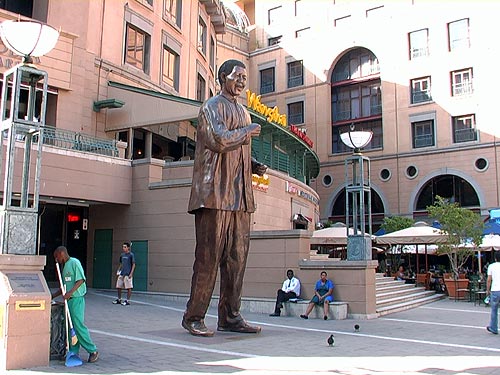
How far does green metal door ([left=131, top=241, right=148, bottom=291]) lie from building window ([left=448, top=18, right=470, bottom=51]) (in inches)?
1228

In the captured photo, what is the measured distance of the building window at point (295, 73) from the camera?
49312 mm

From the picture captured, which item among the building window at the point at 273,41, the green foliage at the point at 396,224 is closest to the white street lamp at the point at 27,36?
the green foliage at the point at 396,224

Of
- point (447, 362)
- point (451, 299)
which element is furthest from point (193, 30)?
point (447, 362)

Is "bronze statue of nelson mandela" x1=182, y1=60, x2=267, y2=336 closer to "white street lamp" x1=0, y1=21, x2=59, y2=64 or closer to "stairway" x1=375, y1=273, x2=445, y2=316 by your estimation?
"white street lamp" x1=0, y1=21, x2=59, y2=64

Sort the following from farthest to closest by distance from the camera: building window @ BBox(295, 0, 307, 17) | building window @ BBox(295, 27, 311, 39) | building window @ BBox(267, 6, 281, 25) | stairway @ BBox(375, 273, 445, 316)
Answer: building window @ BBox(267, 6, 281, 25), building window @ BBox(295, 0, 307, 17), building window @ BBox(295, 27, 311, 39), stairway @ BBox(375, 273, 445, 316)

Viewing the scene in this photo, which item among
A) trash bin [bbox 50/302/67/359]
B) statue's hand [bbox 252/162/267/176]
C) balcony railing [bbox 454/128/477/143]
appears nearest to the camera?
trash bin [bbox 50/302/67/359]

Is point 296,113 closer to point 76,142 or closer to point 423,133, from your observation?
point 423,133

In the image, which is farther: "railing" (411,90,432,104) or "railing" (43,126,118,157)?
"railing" (411,90,432,104)

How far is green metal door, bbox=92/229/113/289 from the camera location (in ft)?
65.7

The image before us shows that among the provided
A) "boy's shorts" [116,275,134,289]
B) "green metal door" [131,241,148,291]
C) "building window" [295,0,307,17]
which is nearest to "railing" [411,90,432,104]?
"building window" [295,0,307,17]

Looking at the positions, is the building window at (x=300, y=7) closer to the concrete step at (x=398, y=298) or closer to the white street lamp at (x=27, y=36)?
the concrete step at (x=398, y=298)

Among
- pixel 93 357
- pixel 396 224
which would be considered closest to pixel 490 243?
pixel 396 224

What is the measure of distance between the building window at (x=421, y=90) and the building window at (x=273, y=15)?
15.1m

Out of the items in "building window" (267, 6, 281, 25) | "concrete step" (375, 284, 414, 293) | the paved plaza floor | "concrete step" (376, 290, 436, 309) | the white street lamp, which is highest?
"building window" (267, 6, 281, 25)
